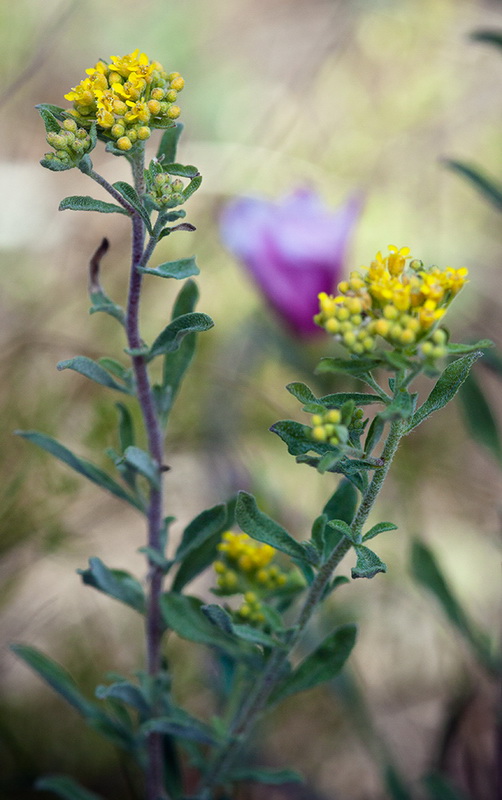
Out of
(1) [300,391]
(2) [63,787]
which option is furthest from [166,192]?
(2) [63,787]

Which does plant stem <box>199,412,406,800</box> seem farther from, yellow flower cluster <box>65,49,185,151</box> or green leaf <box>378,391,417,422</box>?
yellow flower cluster <box>65,49,185,151</box>

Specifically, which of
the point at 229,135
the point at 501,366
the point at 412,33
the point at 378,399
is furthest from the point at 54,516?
the point at 412,33

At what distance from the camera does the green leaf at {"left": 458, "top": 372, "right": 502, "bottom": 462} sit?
990 millimetres

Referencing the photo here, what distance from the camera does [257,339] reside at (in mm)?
1649

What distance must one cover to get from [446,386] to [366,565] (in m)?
0.12

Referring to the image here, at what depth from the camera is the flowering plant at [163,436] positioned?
472 mm

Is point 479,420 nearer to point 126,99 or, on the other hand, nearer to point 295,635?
point 295,635

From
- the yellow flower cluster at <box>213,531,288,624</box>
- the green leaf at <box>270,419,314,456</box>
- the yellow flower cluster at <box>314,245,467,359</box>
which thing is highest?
the yellow flower cluster at <box>314,245,467,359</box>

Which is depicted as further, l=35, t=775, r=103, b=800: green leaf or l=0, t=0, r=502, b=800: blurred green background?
l=0, t=0, r=502, b=800: blurred green background

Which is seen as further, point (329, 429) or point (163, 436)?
point (163, 436)

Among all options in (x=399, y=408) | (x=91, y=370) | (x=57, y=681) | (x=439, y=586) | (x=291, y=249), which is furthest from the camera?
(x=291, y=249)

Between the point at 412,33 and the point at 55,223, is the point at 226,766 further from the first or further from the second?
the point at 412,33

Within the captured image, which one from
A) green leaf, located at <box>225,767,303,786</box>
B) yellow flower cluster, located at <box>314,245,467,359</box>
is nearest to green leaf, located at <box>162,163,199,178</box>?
yellow flower cluster, located at <box>314,245,467,359</box>

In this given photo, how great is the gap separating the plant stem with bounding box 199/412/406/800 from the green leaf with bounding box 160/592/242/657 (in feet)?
0.12
